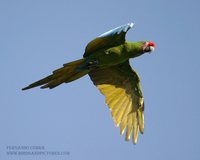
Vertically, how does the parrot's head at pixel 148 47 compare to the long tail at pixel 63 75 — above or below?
above

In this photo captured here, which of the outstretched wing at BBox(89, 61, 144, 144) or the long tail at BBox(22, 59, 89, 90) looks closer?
the long tail at BBox(22, 59, 89, 90)

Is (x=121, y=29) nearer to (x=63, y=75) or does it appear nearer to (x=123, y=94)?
(x=63, y=75)

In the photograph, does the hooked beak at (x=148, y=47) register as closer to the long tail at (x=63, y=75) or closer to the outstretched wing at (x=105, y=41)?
the outstretched wing at (x=105, y=41)

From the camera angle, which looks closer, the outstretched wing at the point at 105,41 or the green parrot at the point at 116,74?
the outstretched wing at the point at 105,41

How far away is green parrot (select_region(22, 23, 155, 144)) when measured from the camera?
14180 mm

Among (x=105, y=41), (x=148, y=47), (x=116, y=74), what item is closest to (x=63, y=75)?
(x=105, y=41)

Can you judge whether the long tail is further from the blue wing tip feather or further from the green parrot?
the blue wing tip feather

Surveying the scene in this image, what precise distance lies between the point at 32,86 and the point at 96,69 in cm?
202

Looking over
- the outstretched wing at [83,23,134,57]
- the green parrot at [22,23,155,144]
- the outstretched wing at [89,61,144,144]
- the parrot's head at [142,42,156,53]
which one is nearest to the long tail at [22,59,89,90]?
the green parrot at [22,23,155,144]

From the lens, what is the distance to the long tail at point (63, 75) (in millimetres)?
14155

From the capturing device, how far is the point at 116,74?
1576 centimetres

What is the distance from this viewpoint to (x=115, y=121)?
15.5m

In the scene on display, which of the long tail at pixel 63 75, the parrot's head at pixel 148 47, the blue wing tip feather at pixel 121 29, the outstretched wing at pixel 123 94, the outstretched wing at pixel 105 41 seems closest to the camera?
the blue wing tip feather at pixel 121 29

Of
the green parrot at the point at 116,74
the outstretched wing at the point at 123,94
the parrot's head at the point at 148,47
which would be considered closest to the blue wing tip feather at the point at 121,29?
the green parrot at the point at 116,74
